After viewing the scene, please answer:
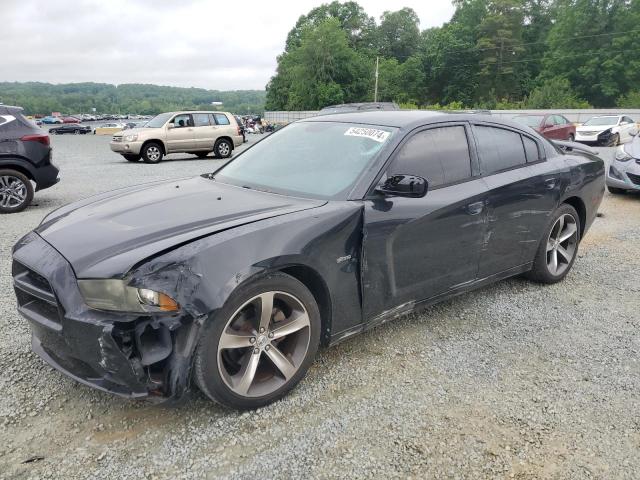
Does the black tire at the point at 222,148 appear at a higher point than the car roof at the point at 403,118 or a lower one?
lower

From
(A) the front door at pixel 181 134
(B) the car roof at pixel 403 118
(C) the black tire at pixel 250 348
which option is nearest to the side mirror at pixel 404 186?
(B) the car roof at pixel 403 118

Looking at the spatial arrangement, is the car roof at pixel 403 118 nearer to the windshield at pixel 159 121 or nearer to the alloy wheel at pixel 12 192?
the alloy wheel at pixel 12 192

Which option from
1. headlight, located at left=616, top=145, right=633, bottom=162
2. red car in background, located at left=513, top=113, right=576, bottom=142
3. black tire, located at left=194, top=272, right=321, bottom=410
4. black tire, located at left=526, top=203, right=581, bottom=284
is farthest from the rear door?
red car in background, located at left=513, top=113, right=576, bottom=142

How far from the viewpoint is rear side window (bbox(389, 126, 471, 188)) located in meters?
3.24

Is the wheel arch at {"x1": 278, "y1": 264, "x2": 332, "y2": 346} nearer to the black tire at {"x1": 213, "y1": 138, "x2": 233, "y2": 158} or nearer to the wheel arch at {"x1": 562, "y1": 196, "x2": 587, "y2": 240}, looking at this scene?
the wheel arch at {"x1": 562, "y1": 196, "x2": 587, "y2": 240}

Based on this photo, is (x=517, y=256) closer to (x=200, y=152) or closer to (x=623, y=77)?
(x=200, y=152)

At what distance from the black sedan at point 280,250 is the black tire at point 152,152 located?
12.4 m

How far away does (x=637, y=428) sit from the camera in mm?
2527

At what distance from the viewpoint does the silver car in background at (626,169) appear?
8.62m

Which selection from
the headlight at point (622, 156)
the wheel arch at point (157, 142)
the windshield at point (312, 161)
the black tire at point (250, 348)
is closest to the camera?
the black tire at point (250, 348)

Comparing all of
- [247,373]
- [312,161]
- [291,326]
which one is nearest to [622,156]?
[312,161]

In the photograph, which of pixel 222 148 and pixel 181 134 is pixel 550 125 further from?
pixel 181 134

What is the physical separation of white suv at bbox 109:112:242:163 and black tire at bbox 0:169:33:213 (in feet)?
25.6

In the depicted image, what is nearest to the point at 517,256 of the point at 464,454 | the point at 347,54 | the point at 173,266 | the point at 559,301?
the point at 559,301
